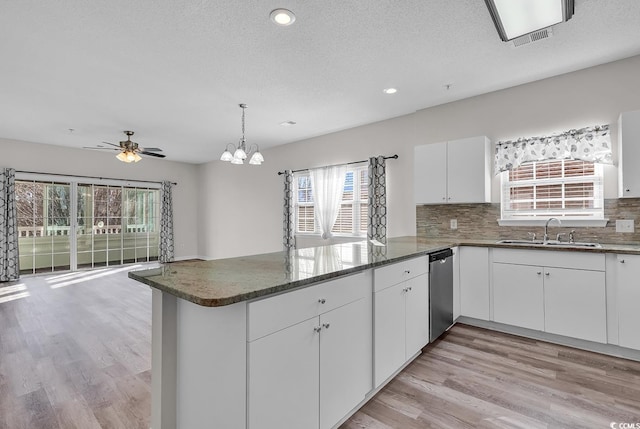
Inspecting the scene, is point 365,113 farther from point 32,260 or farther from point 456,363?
point 32,260

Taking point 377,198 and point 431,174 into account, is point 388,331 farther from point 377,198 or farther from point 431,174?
point 377,198

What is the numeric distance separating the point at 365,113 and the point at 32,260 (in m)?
6.87

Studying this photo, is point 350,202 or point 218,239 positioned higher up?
point 350,202

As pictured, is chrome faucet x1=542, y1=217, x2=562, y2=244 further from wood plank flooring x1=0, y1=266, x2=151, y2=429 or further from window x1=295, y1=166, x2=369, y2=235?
wood plank flooring x1=0, y1=266, x2=151, y2=429

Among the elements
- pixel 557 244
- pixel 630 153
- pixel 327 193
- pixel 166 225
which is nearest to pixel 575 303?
pixel 557 244

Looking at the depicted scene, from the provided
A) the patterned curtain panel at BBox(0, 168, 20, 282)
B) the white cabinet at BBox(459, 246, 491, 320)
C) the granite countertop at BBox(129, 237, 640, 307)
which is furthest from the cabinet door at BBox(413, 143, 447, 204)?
the patterned curtain panel at BBox(0, 168, 20, 282)

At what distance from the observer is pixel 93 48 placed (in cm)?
268

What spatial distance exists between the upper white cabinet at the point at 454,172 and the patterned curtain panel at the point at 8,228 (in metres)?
6.99

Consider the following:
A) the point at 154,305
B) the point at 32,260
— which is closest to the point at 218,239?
the point at 32,260

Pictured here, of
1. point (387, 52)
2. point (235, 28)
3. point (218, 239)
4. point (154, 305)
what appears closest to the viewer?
point (154, 305)

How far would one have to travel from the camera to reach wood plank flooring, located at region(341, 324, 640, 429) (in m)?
1.82

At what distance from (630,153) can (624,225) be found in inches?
27.3

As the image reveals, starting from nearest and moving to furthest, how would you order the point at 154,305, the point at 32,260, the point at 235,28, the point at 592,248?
the point at 154,305 → the point at 235,28 → the point at 592,248 → the point at 32,260

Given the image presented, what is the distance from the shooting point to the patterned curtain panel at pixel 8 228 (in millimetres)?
5590
